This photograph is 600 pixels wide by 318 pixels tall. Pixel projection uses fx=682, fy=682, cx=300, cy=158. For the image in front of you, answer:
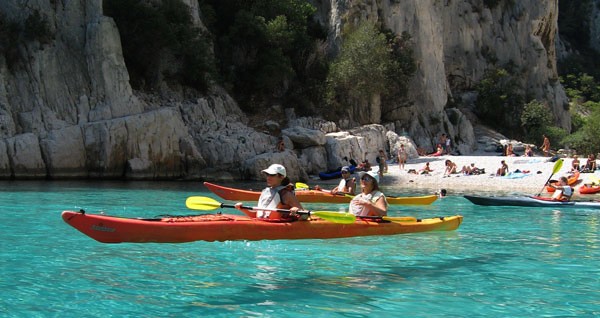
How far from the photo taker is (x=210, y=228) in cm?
1050

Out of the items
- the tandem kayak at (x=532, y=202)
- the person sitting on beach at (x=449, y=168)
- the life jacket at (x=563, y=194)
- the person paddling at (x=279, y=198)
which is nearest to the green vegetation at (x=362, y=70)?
the person sitting on beach at (x=449, y=168)

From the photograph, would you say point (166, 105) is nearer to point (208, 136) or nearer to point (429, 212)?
point (208, 136)

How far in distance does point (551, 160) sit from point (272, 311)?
2808 cm

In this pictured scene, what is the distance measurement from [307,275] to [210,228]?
2.07 m

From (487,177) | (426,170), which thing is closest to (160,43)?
(426,170)

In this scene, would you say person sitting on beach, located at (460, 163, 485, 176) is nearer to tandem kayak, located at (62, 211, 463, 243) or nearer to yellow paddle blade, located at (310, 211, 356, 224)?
tandem kayak, located at (62, 211, 463, 243)

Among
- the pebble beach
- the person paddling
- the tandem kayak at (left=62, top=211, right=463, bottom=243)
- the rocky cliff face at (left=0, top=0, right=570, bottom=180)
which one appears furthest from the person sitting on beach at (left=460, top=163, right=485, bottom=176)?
the person paddling

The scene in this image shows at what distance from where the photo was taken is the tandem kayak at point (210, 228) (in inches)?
381

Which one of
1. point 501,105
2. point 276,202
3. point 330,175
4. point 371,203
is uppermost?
point 501,105

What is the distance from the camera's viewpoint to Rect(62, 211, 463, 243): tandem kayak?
9672mm

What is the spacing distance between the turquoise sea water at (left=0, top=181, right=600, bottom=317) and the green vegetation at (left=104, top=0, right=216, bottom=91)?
1959cm

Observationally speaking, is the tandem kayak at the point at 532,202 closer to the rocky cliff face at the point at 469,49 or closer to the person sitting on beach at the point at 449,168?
the person sitting on beach at the point at 449,168

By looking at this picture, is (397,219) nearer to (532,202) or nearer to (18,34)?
(532,202)

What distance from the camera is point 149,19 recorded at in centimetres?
3250
